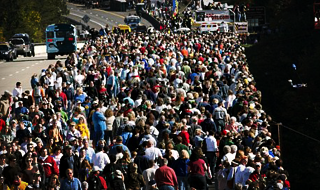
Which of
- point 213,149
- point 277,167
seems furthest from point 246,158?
point 213,149

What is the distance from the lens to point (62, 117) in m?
22.7

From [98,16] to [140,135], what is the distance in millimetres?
125784

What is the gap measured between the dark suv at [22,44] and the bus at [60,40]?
585 centimetres

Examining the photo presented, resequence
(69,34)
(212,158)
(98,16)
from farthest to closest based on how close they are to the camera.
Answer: (98,16)
(69,34)
(212,158)

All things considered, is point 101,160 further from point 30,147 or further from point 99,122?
point 99,122

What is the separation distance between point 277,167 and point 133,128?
5.00 m

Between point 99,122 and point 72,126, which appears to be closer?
point 72,126

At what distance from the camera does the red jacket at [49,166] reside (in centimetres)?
1738

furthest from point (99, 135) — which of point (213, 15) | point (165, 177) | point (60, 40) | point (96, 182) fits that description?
point (213, 15)

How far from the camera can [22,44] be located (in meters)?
67.5

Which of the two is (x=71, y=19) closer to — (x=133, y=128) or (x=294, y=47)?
(x=294, y=47)

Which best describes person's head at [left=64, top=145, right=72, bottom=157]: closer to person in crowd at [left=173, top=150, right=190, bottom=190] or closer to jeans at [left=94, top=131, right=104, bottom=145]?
person in crowd at [left=173, top=150, right=190, bottom=190]

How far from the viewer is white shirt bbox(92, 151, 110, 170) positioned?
17.4m

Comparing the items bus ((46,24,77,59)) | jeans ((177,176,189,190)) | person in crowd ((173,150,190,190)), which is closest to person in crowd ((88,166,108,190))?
person in crowd ((173,150,190,190))
